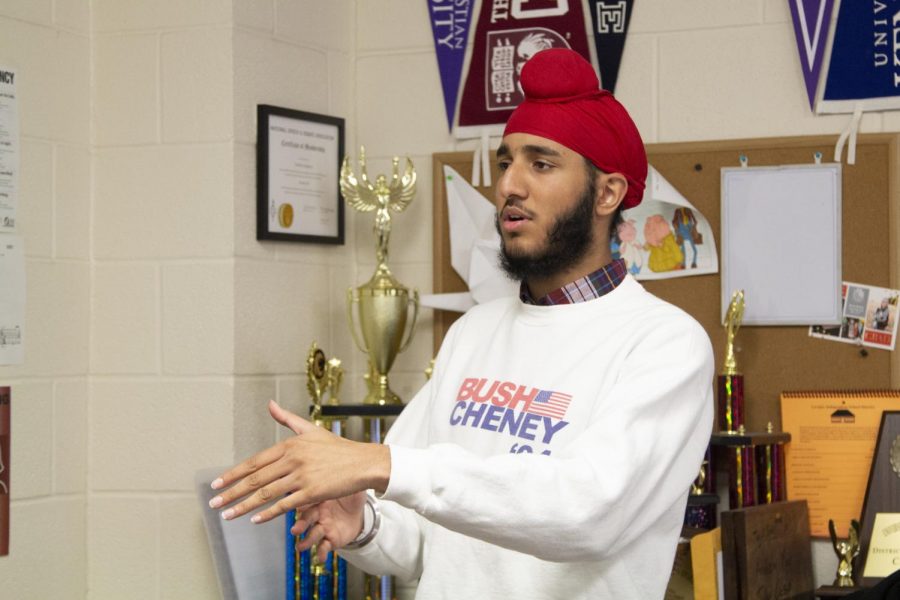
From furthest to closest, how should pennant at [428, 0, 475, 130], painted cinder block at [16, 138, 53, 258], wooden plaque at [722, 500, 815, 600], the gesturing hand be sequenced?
pennant at [428, 0, 475, 130]
painted cinder block at [16, 138, 53, 258]
wooden plaque at [722, 500, 815, 600]
the gesturing hand

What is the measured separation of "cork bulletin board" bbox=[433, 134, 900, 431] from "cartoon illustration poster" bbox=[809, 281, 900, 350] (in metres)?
0.02

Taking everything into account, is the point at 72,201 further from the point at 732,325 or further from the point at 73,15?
the point at 732,325

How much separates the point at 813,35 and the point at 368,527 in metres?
1.51

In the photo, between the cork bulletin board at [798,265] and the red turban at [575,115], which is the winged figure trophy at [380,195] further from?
the red turban at [575,115]

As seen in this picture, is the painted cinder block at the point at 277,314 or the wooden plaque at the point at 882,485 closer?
the wooden plaque at the point at 882,485

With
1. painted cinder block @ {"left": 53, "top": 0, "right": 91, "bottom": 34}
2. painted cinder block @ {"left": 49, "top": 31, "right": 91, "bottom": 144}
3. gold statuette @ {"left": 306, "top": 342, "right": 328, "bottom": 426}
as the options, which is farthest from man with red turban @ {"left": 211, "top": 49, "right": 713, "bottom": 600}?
painted cinder block @ {"left": 53, "top": 0, "right": 91, "bottom": 34}

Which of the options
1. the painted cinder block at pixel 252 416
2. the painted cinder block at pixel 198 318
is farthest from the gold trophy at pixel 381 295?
the painted cinder block at pixel 198 318

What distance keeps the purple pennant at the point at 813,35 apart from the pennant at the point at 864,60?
0.02 m

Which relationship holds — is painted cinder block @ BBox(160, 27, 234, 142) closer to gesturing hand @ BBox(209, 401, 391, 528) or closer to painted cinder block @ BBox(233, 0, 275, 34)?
painted cinder block @ BBox(233, 0, 275, 34)

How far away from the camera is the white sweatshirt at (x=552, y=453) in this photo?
61.9 inches

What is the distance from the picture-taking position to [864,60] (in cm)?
271

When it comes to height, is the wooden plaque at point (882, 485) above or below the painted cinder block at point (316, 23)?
below

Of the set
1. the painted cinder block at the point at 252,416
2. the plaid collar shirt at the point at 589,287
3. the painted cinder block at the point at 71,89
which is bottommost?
the painted cinder block at the point at 252,416

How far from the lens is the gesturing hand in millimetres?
1490
